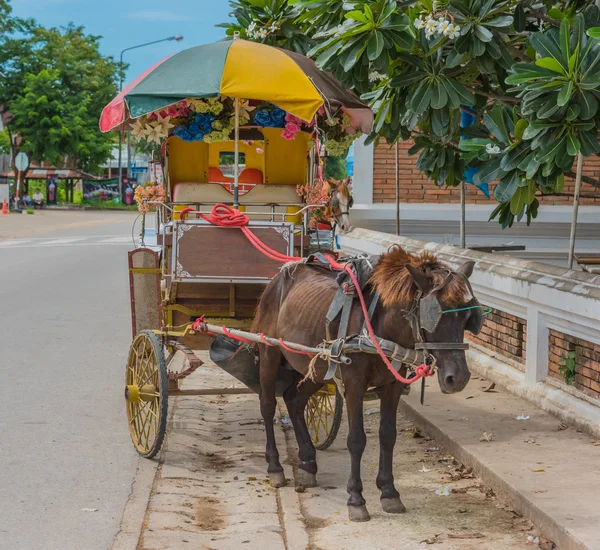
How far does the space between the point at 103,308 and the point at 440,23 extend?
10253mm

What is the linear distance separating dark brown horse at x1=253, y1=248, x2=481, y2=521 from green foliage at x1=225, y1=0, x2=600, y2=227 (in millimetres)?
1404

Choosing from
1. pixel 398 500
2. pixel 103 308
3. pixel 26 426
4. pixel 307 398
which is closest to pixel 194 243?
pixel 307 398

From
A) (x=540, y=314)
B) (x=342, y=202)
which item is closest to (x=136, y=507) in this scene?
(x=540, y=314)

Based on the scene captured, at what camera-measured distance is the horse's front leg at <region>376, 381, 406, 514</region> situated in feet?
20.4

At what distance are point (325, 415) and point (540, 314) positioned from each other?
87.6 inches

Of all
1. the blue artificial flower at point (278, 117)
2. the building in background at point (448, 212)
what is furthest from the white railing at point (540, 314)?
the building in background at point (448, 212)

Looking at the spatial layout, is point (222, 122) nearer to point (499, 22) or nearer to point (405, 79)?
point (405, 79)

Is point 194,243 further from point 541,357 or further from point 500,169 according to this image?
point 541,357

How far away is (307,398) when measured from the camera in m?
7.32

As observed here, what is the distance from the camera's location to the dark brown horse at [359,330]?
552cm

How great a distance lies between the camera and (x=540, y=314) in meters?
8.72

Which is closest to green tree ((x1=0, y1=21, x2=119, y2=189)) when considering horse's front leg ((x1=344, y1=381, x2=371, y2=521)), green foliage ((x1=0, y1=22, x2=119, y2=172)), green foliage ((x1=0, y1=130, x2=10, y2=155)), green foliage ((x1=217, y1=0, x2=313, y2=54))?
green foliage ((x1=0, y1=22, x2=119, y2=172))

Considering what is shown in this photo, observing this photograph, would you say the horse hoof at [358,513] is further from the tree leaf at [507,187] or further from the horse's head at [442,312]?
the tree leaf at [507,187]

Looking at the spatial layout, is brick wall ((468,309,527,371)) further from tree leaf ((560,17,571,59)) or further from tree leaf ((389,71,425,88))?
tree leaf ((560,17,571,59))
